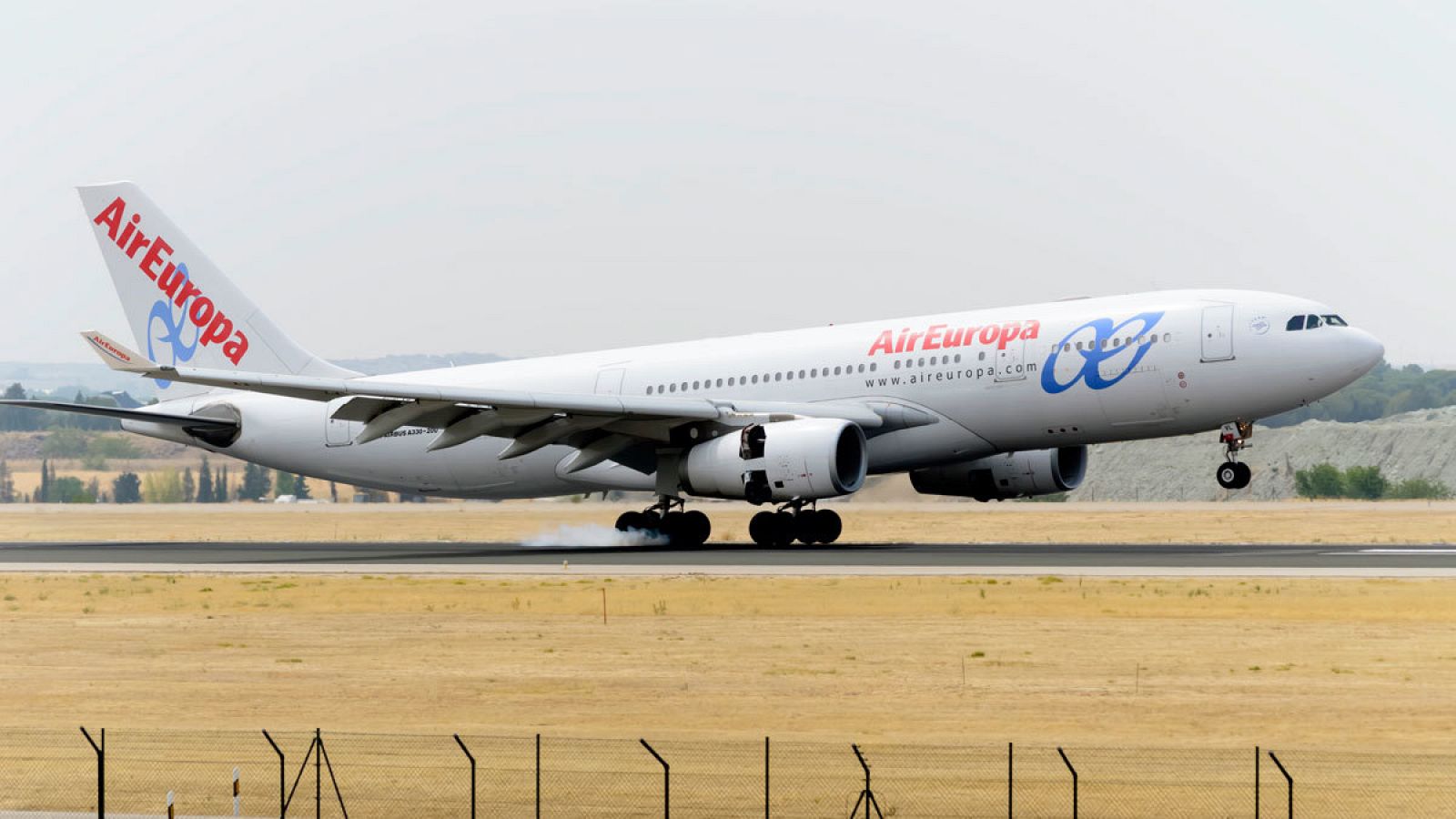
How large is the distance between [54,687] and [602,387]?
2578 centimetres

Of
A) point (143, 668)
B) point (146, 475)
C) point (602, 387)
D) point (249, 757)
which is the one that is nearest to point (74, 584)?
point (143, 668)

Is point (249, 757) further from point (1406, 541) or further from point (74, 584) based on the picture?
point (1406, 541)

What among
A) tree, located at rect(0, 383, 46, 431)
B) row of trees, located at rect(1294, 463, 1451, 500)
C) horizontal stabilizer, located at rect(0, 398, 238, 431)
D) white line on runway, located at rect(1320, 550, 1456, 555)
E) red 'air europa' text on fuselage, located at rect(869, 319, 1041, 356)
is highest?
tree, located at rect(0, 383, 46, 431)

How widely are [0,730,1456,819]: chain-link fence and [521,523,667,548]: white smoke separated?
2657 cm

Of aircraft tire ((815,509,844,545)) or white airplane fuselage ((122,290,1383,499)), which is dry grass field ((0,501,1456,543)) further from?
aircraft tire ((815,509,844,545))

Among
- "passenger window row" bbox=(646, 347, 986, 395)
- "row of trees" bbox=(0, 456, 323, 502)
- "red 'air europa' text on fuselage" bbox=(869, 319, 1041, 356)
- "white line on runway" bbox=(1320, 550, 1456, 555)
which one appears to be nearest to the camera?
"white line on runway" bbox=(1320, 550, 1456, 555)

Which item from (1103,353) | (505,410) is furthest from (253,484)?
(1103,353)

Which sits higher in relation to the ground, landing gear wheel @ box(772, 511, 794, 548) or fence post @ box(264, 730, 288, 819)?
landing gear wheel @ box(772, 511, 794, 548)

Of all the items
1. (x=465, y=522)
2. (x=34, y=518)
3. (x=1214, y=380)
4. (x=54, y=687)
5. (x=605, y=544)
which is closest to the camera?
(x=54, y=687)

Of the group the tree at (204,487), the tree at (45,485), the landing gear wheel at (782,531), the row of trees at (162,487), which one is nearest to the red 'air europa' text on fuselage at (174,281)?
the landing gear wheel at (782,531)

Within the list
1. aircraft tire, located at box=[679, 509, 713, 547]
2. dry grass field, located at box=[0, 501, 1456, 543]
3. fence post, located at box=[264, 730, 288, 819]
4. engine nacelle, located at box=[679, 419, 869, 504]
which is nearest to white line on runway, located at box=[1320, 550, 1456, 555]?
dry grass field, located at box=[0, 501, 1456, 543]

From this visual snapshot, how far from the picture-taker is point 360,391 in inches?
1613

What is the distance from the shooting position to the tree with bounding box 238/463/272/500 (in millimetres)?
102375

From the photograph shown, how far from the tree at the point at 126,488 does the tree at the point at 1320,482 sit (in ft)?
198
